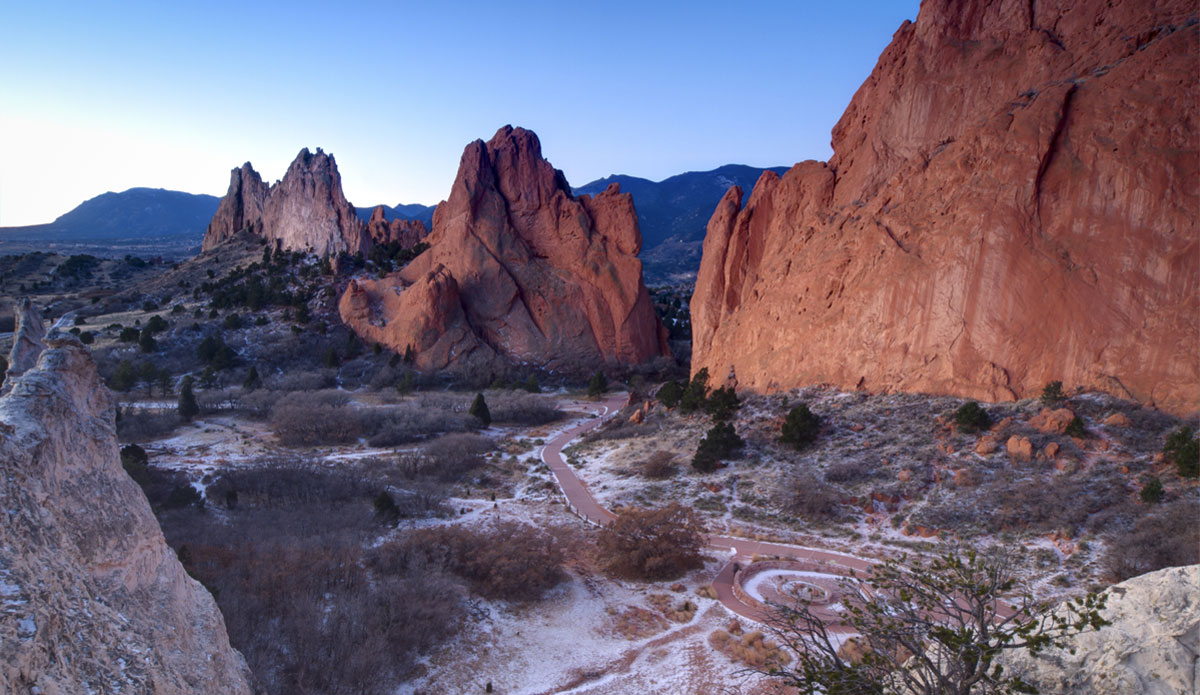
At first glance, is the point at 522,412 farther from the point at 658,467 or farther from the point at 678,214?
the point at 678,214

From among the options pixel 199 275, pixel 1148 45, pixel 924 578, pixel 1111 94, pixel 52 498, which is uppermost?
pixel 1148 45

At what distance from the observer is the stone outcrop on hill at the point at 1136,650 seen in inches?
209

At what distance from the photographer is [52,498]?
522cm

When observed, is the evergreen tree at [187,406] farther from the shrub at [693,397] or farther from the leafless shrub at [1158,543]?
the leafless shrub at [1158,543]

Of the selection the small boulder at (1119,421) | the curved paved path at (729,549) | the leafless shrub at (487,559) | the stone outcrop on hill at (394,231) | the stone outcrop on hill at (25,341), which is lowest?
the curved paved path at (729,549)

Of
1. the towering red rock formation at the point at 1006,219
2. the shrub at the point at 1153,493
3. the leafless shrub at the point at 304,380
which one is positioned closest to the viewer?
the shrub at the point at 1153,493

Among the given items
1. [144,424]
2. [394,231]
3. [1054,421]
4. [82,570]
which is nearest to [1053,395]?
[1054,421]

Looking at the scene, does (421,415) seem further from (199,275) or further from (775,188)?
(199,275)

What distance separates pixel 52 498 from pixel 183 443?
87.6 feet

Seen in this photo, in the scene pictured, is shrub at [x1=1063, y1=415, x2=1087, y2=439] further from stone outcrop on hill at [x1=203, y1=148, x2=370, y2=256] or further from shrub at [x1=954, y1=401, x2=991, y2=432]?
stone outcrop on hill at [x1=203, y1=148, x2=370, y2=256]

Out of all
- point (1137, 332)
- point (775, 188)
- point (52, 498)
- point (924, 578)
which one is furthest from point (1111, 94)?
point (52, 498)

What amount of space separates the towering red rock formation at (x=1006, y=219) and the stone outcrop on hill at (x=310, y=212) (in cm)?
4524

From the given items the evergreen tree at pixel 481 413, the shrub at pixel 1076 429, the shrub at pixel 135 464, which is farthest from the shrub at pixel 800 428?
the shrub at pixel 135 464

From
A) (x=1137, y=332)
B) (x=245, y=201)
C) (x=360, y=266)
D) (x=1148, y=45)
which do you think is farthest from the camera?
(x=245, y=201)
